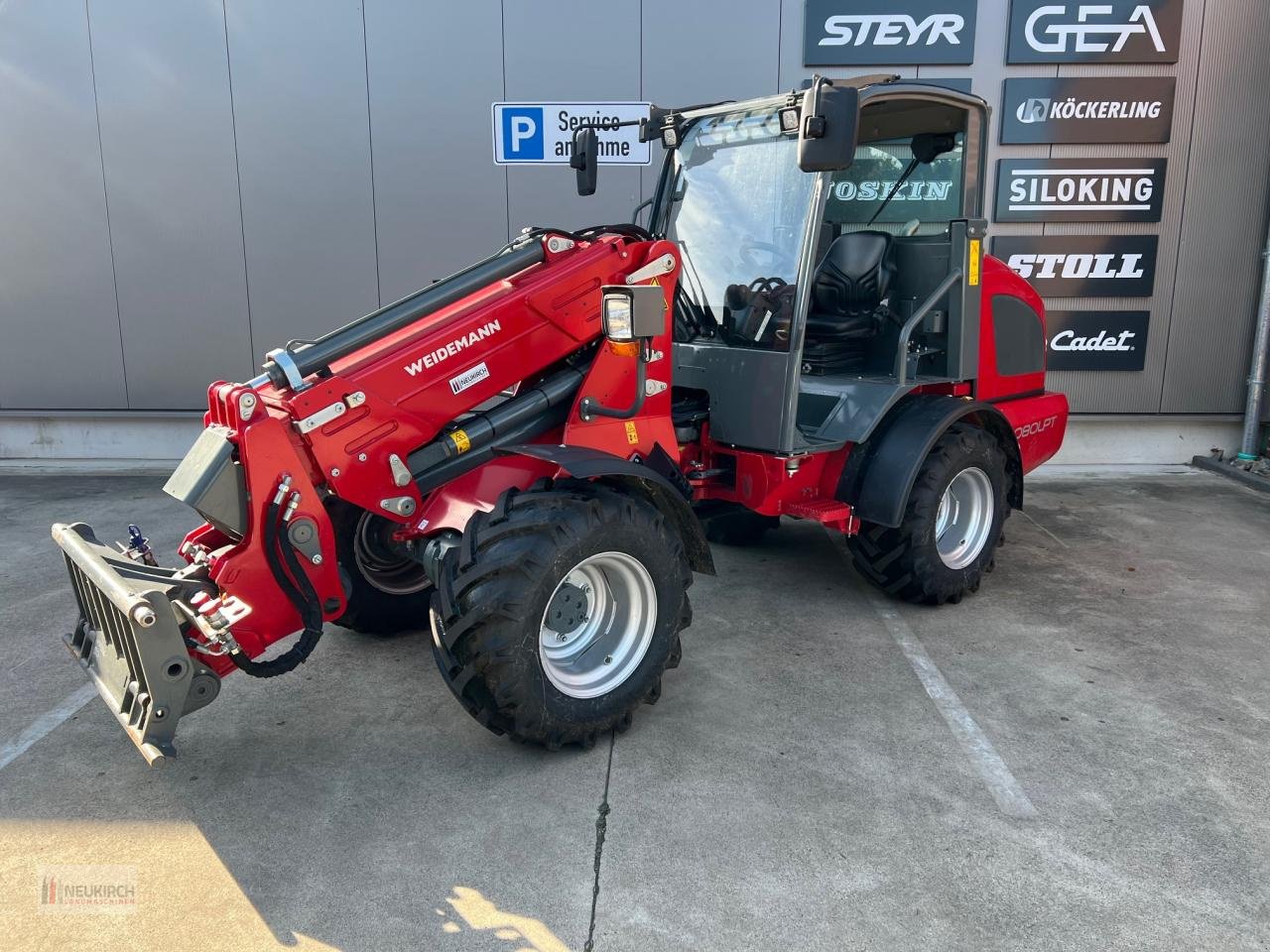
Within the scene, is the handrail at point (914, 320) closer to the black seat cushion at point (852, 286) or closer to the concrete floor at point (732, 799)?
the black seat cushion at point (852, 286)

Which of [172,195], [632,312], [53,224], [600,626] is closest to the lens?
[632,312]

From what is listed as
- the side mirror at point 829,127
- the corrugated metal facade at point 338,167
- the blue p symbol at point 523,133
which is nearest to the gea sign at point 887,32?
the corrugated metal facade at point 338,167

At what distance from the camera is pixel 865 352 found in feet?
16.1

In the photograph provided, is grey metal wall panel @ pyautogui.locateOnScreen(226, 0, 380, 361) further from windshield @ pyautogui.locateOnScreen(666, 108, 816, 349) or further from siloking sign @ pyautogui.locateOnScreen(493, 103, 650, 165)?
windshield @ pyautogui.locateOnScreen(666, 108, 816, 349)

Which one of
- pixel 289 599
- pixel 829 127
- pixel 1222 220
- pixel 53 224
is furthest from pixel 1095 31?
pixel 53 224

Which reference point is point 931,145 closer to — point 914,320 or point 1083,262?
point 914,320

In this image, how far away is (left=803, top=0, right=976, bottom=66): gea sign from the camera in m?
6.92

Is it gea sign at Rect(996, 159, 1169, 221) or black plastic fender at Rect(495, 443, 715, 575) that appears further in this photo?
gea sign at Rect(996, 159, 1169, 221)

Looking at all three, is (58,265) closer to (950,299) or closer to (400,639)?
(400,639)

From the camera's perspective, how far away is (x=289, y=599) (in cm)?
305

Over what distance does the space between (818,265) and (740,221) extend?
835mm

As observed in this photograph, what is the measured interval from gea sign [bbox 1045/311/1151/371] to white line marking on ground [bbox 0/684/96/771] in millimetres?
6944

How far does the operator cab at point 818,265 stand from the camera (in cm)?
413

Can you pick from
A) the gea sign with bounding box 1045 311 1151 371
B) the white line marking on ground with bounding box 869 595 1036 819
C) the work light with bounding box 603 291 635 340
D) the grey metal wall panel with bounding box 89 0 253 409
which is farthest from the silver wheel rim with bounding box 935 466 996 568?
the grey metal wall panel with bounding box 89 0 253 409
